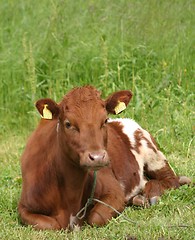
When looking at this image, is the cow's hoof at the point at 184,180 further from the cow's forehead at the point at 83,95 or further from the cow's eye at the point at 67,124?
the cow's eye at the point at 67,124

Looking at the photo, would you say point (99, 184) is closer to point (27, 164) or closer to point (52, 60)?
point (27, 164)

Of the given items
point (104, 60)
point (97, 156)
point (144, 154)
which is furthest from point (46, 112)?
point (104, 60)

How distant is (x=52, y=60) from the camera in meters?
10.4

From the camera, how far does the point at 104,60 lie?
30.9 feet

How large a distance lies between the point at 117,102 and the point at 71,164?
62 cm

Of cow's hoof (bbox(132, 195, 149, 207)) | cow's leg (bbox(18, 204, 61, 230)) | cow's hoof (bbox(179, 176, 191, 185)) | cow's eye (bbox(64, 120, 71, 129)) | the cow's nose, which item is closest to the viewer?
the cow's nose

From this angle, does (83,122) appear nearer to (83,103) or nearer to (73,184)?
(83,103)

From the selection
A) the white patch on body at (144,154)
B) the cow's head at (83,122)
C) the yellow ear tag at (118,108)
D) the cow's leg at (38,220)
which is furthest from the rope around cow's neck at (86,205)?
the white patch on body at (144,154)

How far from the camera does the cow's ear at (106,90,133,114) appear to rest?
6328mm

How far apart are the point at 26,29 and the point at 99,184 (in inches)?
194

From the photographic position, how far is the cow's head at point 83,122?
577 centimetres

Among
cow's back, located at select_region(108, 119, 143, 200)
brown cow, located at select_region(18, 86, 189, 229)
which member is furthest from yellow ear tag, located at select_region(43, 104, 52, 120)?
cow's back, located at select_region(108, 119, 143, 200)

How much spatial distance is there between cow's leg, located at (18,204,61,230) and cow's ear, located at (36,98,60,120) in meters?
0.78

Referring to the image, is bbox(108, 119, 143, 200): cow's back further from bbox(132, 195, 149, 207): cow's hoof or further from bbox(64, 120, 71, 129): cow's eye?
bbox(64, 120, 71, 129): cow's eye
